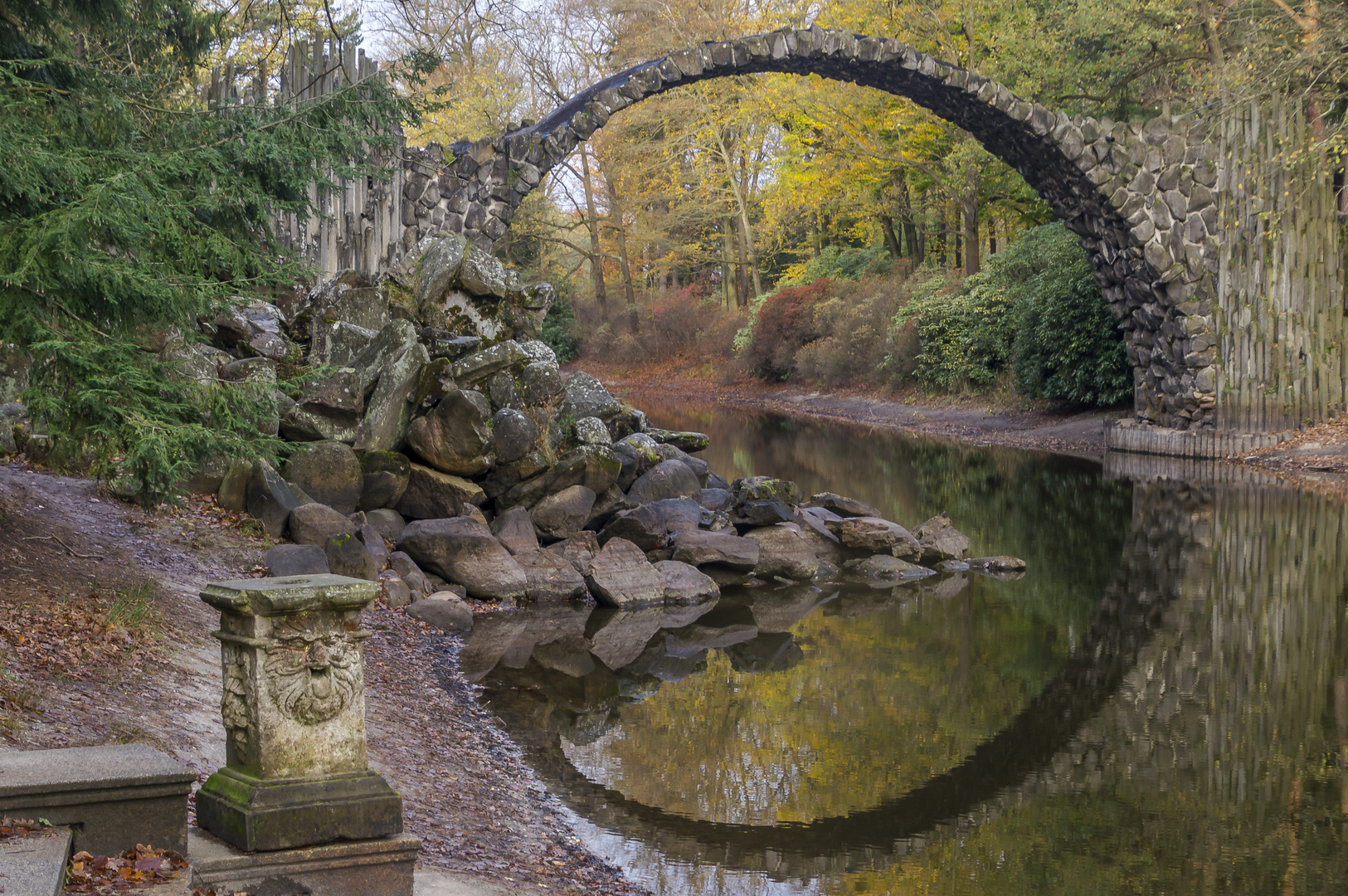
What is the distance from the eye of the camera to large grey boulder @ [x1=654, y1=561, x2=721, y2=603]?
12344 mm

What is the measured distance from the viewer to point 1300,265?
2267 cm

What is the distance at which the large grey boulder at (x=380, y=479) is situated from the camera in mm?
12727

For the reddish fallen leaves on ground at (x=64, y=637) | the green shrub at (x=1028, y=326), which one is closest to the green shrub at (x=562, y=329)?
the green shrub at (x=1028, y=326)

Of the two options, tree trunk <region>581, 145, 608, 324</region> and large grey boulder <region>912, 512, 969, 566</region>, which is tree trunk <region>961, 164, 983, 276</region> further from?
tree trunk <region>581, 145, 608, 324</region>

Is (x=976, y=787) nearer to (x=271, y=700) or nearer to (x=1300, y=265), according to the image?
(x=271, y=700)

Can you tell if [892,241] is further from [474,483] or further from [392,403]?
[392,403]

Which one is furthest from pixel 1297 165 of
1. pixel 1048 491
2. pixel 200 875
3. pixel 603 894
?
pixel 200 875

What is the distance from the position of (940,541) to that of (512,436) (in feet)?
17.1

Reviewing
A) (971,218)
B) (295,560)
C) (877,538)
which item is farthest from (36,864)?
(971,218)

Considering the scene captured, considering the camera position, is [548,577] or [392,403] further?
A: [392,403]

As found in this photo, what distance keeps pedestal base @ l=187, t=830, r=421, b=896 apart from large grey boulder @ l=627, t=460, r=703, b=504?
1101 cm

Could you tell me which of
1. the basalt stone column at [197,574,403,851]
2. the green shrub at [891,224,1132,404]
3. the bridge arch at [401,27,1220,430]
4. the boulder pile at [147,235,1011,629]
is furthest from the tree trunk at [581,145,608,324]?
the basalt stone column at [197,574,403,851]

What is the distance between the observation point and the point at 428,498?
13.1 meters

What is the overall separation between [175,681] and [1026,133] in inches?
778
